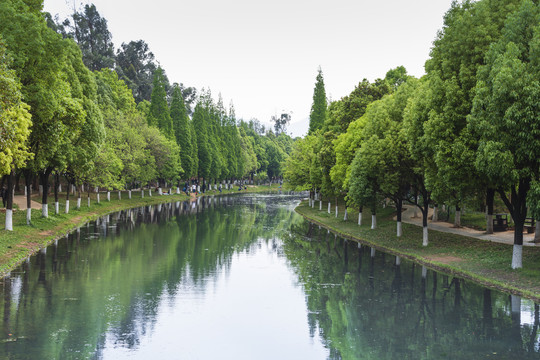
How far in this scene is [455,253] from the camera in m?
28.2

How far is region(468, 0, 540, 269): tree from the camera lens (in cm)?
1934

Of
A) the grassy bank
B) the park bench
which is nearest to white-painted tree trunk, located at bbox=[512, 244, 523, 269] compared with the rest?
the park bench

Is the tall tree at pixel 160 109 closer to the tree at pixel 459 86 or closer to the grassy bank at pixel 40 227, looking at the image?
the grassy bank at pixel 40 227

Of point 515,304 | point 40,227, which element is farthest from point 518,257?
point 40,227

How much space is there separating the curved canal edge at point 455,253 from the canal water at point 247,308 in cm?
76

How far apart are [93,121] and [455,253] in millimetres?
27264

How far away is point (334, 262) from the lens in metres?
28.4

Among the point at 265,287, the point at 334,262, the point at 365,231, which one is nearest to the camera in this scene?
the point at 265,287

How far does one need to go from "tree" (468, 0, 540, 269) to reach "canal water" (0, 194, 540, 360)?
562 cm

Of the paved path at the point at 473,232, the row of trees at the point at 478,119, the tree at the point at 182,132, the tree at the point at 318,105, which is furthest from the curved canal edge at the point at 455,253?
the tree at the point at 182,132

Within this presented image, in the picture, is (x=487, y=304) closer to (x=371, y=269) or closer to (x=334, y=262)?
(x=371, y=269)

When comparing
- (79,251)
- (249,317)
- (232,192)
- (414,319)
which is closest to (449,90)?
(414,319)

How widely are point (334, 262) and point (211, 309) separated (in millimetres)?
11890

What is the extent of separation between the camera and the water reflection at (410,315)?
47.4 ft
